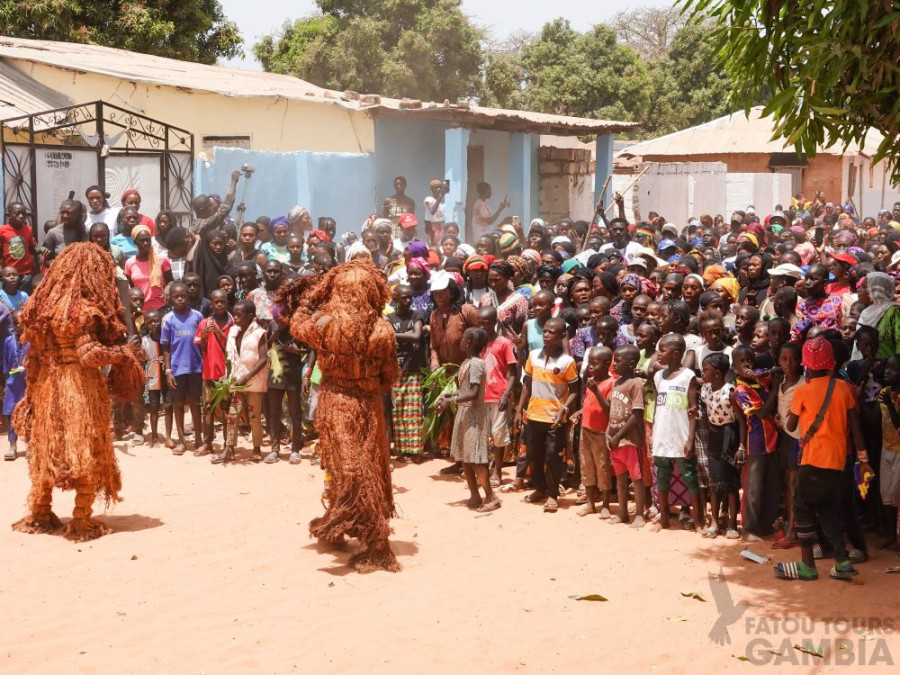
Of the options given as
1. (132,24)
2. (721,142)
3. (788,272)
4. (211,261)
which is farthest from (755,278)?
(721,142)

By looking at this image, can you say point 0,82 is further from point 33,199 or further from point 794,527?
point 794,527

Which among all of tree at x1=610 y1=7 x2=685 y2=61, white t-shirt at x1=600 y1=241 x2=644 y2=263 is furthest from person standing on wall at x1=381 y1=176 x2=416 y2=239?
tree at x1=610 y1=7 x2=685 y2=61

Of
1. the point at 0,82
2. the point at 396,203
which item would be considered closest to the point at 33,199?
the point at 0,82

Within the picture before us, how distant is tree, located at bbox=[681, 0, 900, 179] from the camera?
5.17 meters

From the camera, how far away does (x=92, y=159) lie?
13977 millimetres

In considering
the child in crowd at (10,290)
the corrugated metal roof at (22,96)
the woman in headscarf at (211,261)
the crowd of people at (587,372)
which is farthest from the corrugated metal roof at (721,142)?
the child in crowd at (10,290)

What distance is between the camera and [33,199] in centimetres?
1327

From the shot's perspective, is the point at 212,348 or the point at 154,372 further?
the point at 154,372

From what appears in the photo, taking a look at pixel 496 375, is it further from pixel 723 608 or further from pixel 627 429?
pixel 723 608

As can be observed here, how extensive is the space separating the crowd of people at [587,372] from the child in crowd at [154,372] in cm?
2

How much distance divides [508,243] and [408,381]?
10.8 ft

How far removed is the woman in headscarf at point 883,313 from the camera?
688 centimetres

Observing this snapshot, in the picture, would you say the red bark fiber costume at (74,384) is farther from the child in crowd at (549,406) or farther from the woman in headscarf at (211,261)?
the woman in headscarf at (211,261)

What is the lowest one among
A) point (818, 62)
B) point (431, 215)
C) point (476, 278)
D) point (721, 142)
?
point (476, 278)
